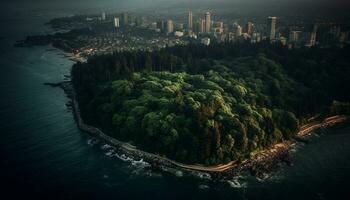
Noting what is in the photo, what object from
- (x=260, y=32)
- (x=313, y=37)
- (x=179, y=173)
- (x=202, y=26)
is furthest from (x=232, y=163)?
(x=202, y=26)

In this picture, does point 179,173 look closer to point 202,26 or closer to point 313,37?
point 313,37

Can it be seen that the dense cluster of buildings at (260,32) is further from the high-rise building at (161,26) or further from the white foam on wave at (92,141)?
the white foam on wave at (92,141)

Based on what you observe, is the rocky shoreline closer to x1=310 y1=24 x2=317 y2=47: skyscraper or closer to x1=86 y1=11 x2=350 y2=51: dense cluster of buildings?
x1=86 y1=11 x2=350 y2=51: dense cluster of buildings

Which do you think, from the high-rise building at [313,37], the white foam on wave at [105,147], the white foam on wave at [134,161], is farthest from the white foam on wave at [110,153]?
the high-rise building at [313,37]

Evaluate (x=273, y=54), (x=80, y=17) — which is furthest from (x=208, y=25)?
(x=80, y=17)

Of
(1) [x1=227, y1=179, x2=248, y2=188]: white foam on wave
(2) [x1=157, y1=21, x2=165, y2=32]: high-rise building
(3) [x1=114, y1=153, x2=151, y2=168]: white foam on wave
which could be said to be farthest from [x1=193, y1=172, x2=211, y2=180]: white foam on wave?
(2) [x1=157, y1=21, x2=165, y2=32]: high-rise building

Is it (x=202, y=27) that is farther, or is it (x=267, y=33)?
(x=202, y=27)

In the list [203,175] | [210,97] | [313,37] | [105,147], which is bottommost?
[203,175]
